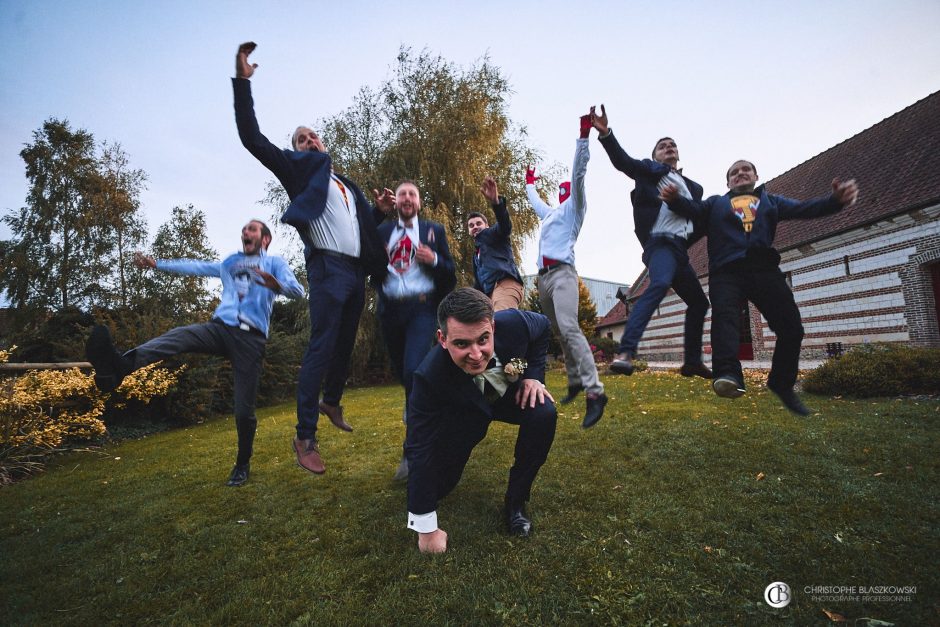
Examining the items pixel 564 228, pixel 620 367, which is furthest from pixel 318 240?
pixel 620 367

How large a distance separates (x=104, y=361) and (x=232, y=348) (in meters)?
0.95

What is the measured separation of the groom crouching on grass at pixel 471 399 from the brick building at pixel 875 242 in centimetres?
664

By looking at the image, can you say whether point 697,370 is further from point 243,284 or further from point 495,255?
point 243,284

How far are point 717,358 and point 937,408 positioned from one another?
6603 mm

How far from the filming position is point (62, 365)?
3.23 meters

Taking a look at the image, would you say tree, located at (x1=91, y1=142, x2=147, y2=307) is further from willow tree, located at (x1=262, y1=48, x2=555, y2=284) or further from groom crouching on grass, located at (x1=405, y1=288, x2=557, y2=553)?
groom crouching on grass, located at (x1=405, y1=288, x2=557, y2=553)

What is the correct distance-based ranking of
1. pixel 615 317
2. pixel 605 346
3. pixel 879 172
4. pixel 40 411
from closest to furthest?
pixel 40 411 → pixel 879 172 → pixel 605 346 → pixel 615 317

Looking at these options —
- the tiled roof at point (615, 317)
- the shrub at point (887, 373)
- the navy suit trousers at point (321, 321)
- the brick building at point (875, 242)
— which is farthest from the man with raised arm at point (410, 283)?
the tiled roof at point (615, 317)

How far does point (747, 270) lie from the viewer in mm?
3002

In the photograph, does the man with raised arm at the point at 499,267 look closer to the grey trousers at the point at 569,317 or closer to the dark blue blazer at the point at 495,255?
the dark blue blazer at the point at 495,255

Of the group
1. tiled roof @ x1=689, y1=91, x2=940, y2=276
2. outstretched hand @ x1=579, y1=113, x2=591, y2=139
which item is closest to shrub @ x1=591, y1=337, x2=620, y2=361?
tiled roof @ x1=689, y1=91, x2=940, y2=276

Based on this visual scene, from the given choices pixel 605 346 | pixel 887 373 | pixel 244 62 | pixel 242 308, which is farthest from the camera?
pixel 605 346

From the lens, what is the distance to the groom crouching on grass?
257cm

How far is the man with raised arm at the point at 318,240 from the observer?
2.80 meters
